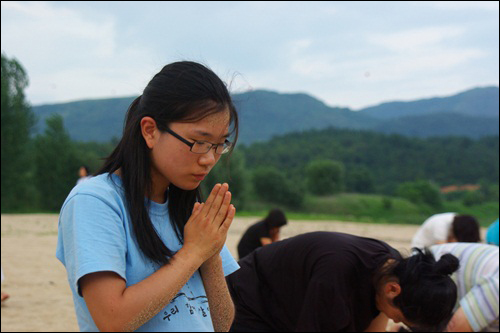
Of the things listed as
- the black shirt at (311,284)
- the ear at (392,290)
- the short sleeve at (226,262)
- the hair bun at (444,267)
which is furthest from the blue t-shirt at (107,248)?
the hair bun at (444,267)

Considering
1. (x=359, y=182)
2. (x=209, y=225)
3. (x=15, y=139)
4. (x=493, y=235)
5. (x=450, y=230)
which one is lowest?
(x=359, y=182)

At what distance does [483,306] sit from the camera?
3842 millimetres

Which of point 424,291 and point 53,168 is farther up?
point 424,291

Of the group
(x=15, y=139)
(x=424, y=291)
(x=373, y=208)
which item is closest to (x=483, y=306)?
(x=424, y=291)

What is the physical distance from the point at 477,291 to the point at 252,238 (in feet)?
8.81

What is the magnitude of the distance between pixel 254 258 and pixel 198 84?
1.80 metres

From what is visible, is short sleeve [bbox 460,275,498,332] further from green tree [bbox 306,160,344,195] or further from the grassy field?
green tree [bbox 306,160,344,195]

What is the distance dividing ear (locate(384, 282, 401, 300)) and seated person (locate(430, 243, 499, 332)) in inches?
53.8

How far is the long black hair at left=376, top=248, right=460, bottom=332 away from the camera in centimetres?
267

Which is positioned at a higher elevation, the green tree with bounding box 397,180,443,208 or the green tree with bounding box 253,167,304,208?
the green tree with bounding box 253,167,304,208

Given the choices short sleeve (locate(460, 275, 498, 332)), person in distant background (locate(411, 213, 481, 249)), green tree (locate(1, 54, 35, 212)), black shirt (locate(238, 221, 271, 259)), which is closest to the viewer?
short sleeve (locate(460, 275, 498, 332))

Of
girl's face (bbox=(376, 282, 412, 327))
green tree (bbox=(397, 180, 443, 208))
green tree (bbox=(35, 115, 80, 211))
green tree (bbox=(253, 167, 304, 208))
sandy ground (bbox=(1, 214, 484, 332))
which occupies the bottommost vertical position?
green tree (bbox=(397, 180, 443, 208))

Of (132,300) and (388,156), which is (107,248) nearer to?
(132,300)

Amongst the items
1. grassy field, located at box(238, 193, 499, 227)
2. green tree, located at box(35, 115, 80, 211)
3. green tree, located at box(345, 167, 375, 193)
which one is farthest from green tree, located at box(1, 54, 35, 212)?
green tree, located at box(345, 167, 375, 193)
